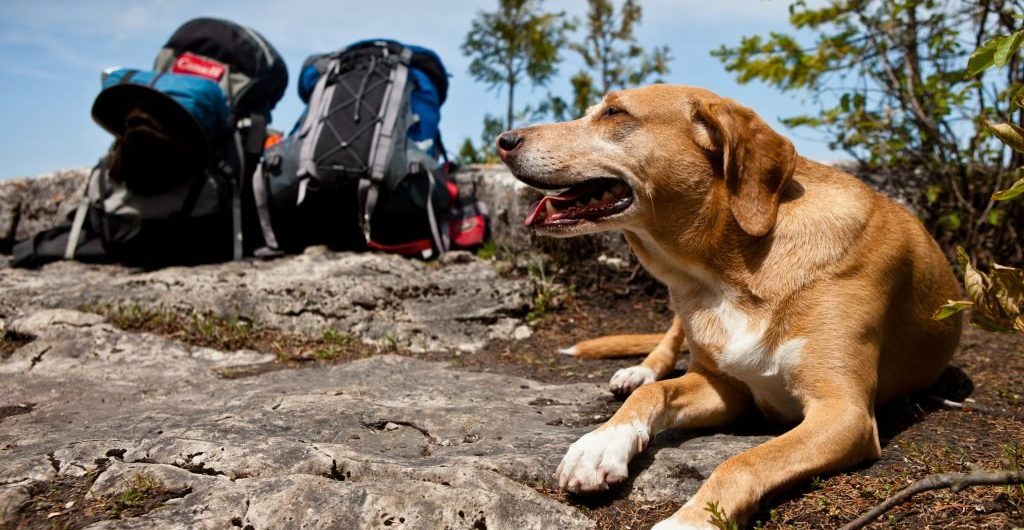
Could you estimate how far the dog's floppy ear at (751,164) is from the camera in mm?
2988

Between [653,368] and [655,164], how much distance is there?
129cm

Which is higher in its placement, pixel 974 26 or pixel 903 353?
pixel 974 26

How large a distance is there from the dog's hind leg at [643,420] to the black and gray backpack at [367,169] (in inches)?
150

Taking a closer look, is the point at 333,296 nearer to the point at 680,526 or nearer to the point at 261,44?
the point at 261,44

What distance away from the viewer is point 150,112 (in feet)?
20.5

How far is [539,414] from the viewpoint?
3.45 metres

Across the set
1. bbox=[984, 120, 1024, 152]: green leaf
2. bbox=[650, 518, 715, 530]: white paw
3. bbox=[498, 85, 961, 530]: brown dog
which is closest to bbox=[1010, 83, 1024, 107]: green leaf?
bbox=[984, 120, 1024, 152]: green leaf

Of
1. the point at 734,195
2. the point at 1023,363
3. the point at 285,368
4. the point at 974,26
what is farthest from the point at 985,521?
the point at 974,26

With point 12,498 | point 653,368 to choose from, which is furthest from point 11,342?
point 653,368

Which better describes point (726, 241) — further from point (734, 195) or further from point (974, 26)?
point (974, 26)

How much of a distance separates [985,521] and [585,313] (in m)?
3.99

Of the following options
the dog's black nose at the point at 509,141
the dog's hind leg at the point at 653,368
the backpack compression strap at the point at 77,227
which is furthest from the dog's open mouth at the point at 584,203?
the backpack compression strap at the point at 77,227

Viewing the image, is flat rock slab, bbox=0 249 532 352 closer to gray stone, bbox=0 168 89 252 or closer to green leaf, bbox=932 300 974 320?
gray stone, bbox=0 168 89 252

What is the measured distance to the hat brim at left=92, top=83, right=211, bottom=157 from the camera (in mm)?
6184
